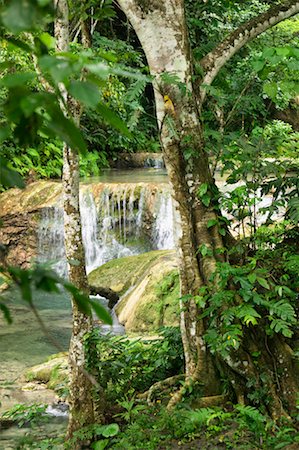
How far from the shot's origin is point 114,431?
4.16 metres

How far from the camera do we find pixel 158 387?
4.52 m

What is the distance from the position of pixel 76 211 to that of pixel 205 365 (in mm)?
1448

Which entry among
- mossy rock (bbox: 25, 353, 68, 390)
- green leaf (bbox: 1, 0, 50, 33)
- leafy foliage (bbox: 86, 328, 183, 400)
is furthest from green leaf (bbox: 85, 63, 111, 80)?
mossy rock (bbox: 25, 353, 68, 390)

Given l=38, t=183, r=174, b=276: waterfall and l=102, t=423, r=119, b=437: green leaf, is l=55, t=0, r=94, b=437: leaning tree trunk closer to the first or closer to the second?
l=102, t=423, r=119, b=437: green leaf

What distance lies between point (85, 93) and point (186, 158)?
142 inches

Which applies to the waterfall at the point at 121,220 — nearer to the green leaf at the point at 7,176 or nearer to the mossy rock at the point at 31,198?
the mossy rock at the point at 31,198

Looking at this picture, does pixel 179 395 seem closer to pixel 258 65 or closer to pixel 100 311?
pixel 258 65

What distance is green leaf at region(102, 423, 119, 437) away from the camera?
163 inches

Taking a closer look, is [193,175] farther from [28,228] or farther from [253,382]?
[28,228]

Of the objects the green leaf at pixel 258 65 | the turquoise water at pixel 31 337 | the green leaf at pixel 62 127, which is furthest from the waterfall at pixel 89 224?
the green leaf at pixel 62 127

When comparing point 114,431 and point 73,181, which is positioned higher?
point 73,181

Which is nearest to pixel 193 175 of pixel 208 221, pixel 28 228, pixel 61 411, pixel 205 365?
pixel 208 221

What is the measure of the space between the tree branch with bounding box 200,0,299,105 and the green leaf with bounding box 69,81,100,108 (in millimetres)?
3823

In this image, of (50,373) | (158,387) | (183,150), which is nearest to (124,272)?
(50,373)
